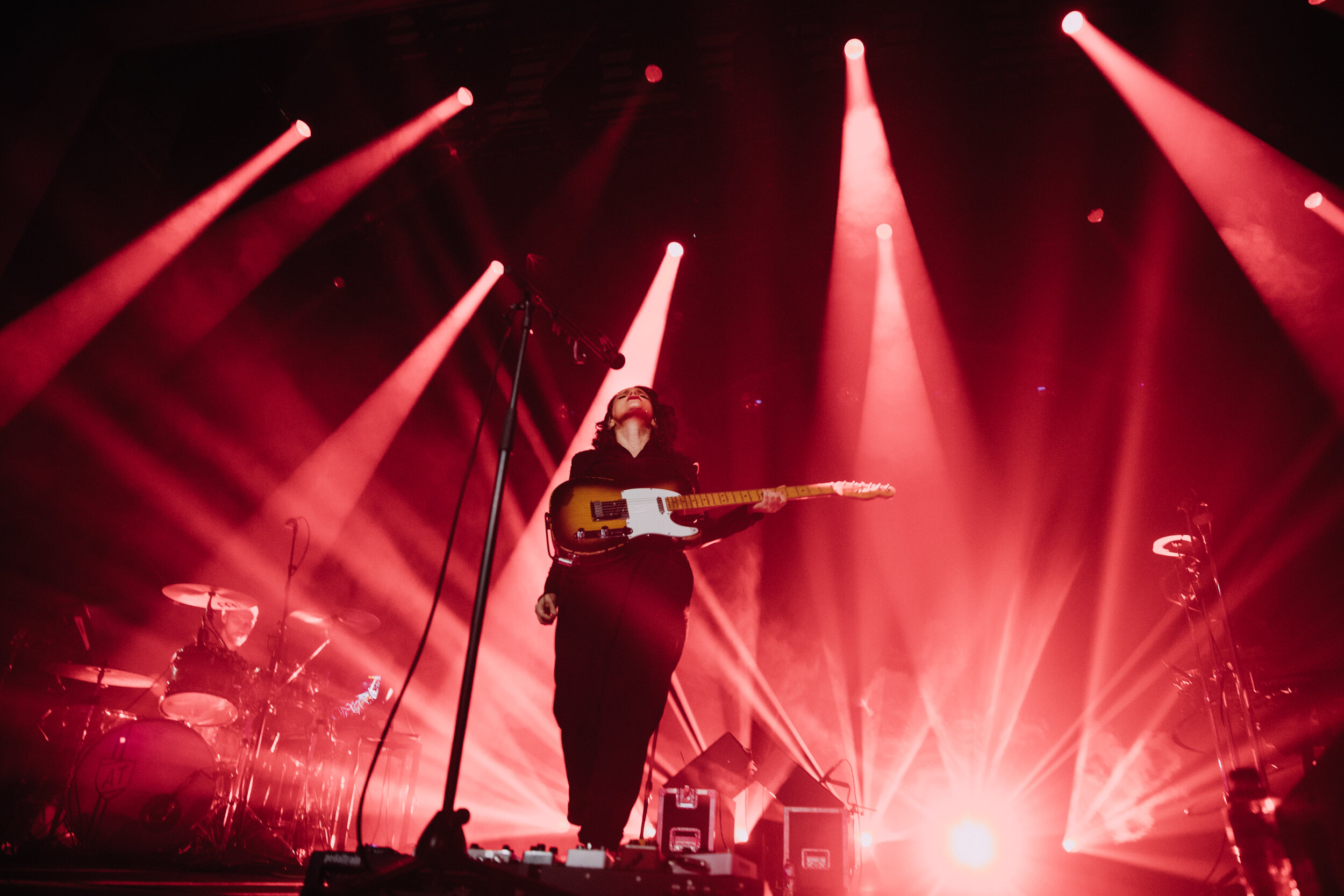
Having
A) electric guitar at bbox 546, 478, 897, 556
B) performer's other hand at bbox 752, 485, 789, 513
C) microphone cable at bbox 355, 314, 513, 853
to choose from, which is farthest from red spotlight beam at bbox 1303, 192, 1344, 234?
microphone cable at bbox 355, 314, 513, 853

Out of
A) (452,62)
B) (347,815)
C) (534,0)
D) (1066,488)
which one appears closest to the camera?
(534,0)

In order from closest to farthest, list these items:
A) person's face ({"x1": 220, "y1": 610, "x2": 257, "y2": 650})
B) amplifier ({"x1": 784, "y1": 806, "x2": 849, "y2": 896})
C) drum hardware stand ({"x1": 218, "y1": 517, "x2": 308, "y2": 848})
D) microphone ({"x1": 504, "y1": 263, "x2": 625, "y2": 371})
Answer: microphone ({"x1": 504, "y1": 263, "x2": 625, "y2": 371})
amplifier ({"x1": 784, "y1": 806, "x2": 849, "y2": 896})
drum hardware stand ({"x1": 218, "y1": 517, "x2": 308, "y2": 848})
person's face ({"x1": 220, "y1": 610, "x2": 257, "y2": 650})

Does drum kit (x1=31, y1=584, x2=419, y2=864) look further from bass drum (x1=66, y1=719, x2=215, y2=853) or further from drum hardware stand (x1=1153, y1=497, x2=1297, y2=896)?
drum hardware stand (x1=1153, y1=497, x2=1297, y2=896)

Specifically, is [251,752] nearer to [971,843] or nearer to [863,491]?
[863,491]

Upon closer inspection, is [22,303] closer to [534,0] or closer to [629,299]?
[534,0]

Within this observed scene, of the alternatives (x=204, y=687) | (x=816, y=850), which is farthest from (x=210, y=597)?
(x=816, y=850)

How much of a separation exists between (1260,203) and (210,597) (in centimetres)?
Answer: 775

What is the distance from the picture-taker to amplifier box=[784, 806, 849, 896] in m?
4.12

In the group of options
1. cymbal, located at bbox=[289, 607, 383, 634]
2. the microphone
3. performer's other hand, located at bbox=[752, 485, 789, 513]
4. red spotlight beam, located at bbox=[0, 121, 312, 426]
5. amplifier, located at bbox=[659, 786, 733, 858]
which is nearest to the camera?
the microphone

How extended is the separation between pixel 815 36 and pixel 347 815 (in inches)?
265

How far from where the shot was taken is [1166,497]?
6.20m

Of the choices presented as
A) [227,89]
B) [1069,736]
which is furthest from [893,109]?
[1069,736]

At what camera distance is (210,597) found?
4.87 metres

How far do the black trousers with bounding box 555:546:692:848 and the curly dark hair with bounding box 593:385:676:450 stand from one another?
1.72 feet
